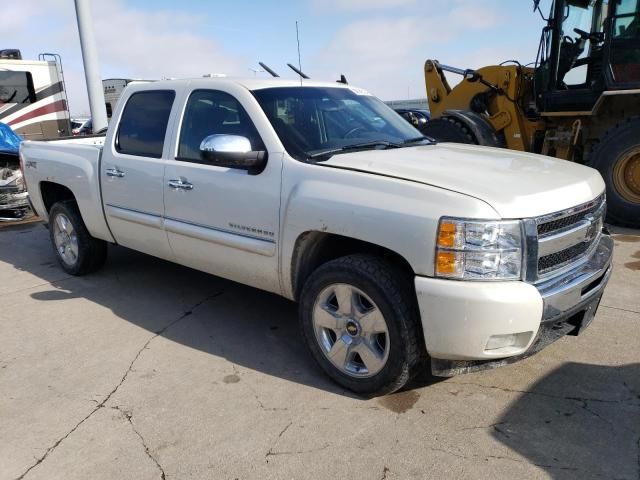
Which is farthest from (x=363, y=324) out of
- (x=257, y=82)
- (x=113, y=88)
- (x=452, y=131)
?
(x=113, y=88)

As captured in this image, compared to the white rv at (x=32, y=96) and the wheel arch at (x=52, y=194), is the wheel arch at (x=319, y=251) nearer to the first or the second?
the wheel arch at (x=52, y=194)

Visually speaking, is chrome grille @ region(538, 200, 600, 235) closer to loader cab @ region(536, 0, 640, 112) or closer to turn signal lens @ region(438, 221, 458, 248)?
turn signal lens @ region(438, 221, 458, 248)

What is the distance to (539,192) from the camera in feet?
9.08

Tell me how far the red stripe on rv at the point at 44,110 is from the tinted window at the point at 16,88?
11.7 inches

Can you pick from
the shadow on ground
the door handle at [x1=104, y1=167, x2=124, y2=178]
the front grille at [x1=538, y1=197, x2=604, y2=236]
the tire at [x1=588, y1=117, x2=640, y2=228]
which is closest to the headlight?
the front grille at [x1=538, y1=197, x2=604, y2=236]

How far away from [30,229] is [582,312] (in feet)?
25.1

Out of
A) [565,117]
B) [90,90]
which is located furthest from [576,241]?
[90,90]

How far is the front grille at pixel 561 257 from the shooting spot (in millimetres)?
2760

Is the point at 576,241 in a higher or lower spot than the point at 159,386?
higher

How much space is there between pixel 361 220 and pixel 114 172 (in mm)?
2595

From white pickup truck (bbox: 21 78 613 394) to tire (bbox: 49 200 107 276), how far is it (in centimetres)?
Result: 81

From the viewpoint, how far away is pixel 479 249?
2.59m

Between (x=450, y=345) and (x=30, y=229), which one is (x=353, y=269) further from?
(x=30, y=229)

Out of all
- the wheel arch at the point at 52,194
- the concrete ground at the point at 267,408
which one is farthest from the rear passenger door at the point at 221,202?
the wheel arch at the point at 52,194
